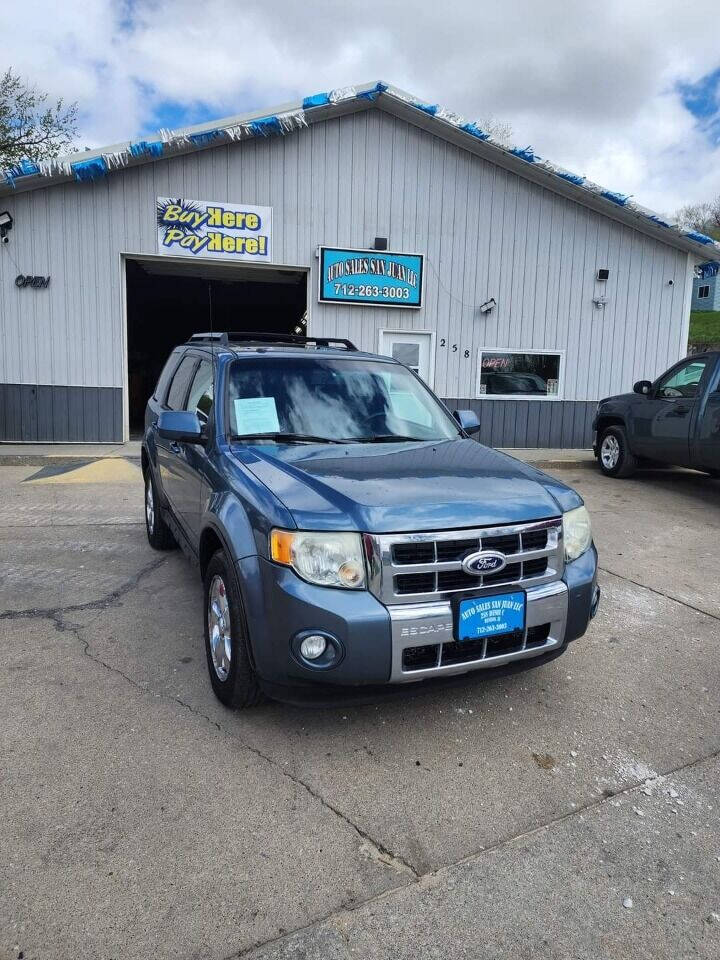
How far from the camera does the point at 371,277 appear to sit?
12.3 metres

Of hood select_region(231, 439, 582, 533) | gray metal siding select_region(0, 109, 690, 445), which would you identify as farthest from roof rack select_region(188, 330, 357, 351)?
gray metal siding select_region(0, 109, 690, 445)

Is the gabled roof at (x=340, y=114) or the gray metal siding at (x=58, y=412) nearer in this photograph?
the gabled roof at (x=340, y=114)

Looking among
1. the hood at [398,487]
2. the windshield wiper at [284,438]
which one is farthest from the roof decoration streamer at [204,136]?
the hood at [398,487]

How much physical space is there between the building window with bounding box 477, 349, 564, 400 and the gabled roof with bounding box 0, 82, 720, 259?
2.95 metres

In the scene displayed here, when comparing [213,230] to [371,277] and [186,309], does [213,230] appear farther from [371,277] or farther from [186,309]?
[186,309]

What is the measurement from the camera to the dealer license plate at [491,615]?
9.04 ft

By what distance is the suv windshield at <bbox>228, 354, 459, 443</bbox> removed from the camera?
12.6ft

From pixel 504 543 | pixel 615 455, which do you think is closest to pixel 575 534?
pixel 504 543

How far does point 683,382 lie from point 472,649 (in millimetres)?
7258

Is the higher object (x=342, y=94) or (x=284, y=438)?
(x=342, y=94)

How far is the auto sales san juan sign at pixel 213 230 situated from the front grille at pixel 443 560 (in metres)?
10.3

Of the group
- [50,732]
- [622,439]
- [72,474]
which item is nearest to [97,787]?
[50,732]

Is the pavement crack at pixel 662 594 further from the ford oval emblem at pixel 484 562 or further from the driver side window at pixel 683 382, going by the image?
the driver side window at pixel 683 382

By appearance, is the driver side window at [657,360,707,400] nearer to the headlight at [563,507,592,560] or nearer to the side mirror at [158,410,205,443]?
the headlight at [563,507,592,560]
